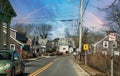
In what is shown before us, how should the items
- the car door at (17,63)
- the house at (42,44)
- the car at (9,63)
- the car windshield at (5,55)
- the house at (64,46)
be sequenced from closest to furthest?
the car at (9,63) < the car windshield at (5,55) < the car door at (17,63) < the house at (42,44) < the house at (64,46)

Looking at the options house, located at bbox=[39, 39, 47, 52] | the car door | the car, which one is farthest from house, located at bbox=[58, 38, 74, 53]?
the car

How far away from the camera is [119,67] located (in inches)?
1013

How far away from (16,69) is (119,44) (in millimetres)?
11133

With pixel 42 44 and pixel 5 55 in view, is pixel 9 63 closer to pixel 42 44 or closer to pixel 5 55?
pixel 5 55

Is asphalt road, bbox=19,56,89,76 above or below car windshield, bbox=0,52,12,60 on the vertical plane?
below

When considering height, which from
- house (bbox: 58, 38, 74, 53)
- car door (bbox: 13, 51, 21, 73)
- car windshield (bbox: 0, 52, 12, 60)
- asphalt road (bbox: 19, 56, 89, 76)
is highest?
house (bbox: 58, 38, 74, 53)

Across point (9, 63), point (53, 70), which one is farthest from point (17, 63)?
point (53, 70)

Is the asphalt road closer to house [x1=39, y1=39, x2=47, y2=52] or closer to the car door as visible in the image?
the car door

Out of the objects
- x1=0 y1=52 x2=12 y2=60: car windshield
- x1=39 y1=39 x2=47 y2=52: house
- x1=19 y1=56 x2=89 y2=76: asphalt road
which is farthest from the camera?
x1=39 y1=39 x2=47 y2=52: house

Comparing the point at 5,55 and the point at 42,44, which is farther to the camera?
the point at 42,44

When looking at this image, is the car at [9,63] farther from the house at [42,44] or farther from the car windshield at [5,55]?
the house at [42,44]

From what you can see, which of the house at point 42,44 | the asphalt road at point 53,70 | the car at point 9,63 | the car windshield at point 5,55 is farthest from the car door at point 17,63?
the house at point 42,44

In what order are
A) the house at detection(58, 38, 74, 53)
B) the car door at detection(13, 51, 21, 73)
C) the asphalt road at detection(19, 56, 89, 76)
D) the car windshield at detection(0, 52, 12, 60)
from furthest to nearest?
the house at detection(58, 38, 74, 53) → the asphalt road at detection(19, 56, 89, 76) → the car door at detection(13, 51, 21, 73) → the car windshield at detection(0, 52, 12, 60)

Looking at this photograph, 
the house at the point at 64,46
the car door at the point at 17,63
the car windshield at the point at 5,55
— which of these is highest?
the house at the point at 64,46
